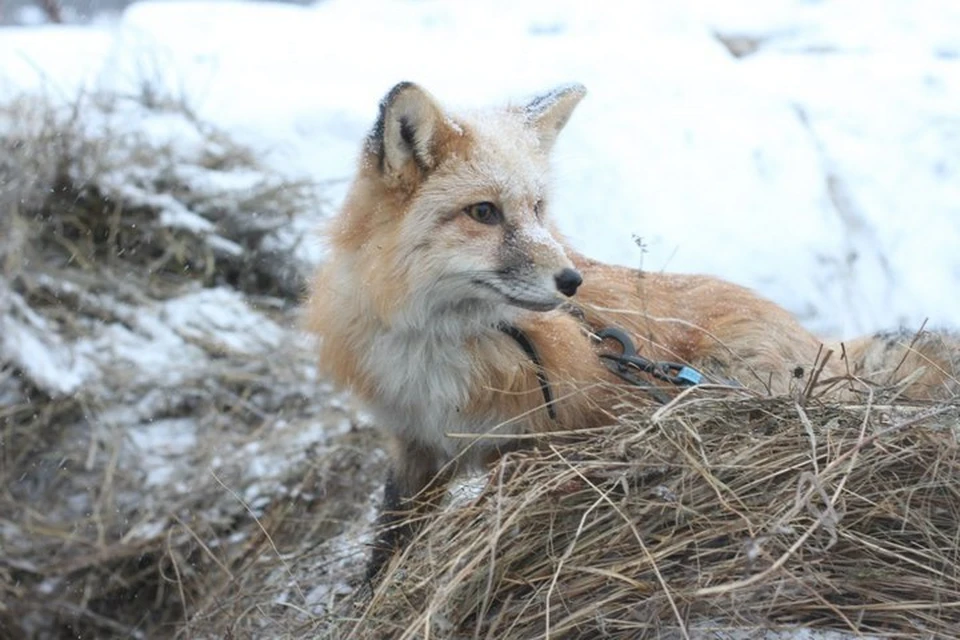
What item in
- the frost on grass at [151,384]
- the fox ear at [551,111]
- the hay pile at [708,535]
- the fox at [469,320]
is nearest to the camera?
the hay pile at [708,535]

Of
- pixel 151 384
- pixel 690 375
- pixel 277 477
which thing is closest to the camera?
pixel 690 375

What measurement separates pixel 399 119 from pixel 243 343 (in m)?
2.96

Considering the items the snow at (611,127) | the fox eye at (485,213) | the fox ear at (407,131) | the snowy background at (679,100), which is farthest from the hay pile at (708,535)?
the snowy background at (679,100)

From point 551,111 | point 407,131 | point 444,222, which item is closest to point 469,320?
point 444,222

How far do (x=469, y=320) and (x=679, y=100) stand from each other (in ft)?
15.8

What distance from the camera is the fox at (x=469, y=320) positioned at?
10.2 feet

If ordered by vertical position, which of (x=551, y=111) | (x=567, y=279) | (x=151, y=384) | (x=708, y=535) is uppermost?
(x=551, y=111)

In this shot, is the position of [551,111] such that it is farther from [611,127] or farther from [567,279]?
[611,127]

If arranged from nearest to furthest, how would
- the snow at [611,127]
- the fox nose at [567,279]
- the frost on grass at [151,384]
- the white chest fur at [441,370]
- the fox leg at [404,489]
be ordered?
the fox nose at [567,279] → the white chest fur at [441,370] → the fox leg at [404,489] → the frost on grass at [151,384] → the snow at [611,127]

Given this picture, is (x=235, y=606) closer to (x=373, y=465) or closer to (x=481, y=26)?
(x=373, y=465)

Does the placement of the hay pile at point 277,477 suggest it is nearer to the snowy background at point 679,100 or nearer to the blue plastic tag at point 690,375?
the blue plastic tag at point 690,375

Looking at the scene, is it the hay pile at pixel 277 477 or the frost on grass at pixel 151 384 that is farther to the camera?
the frost on grass at pixel 151 384

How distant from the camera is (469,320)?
326 centimetres

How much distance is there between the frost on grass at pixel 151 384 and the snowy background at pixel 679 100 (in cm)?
48
